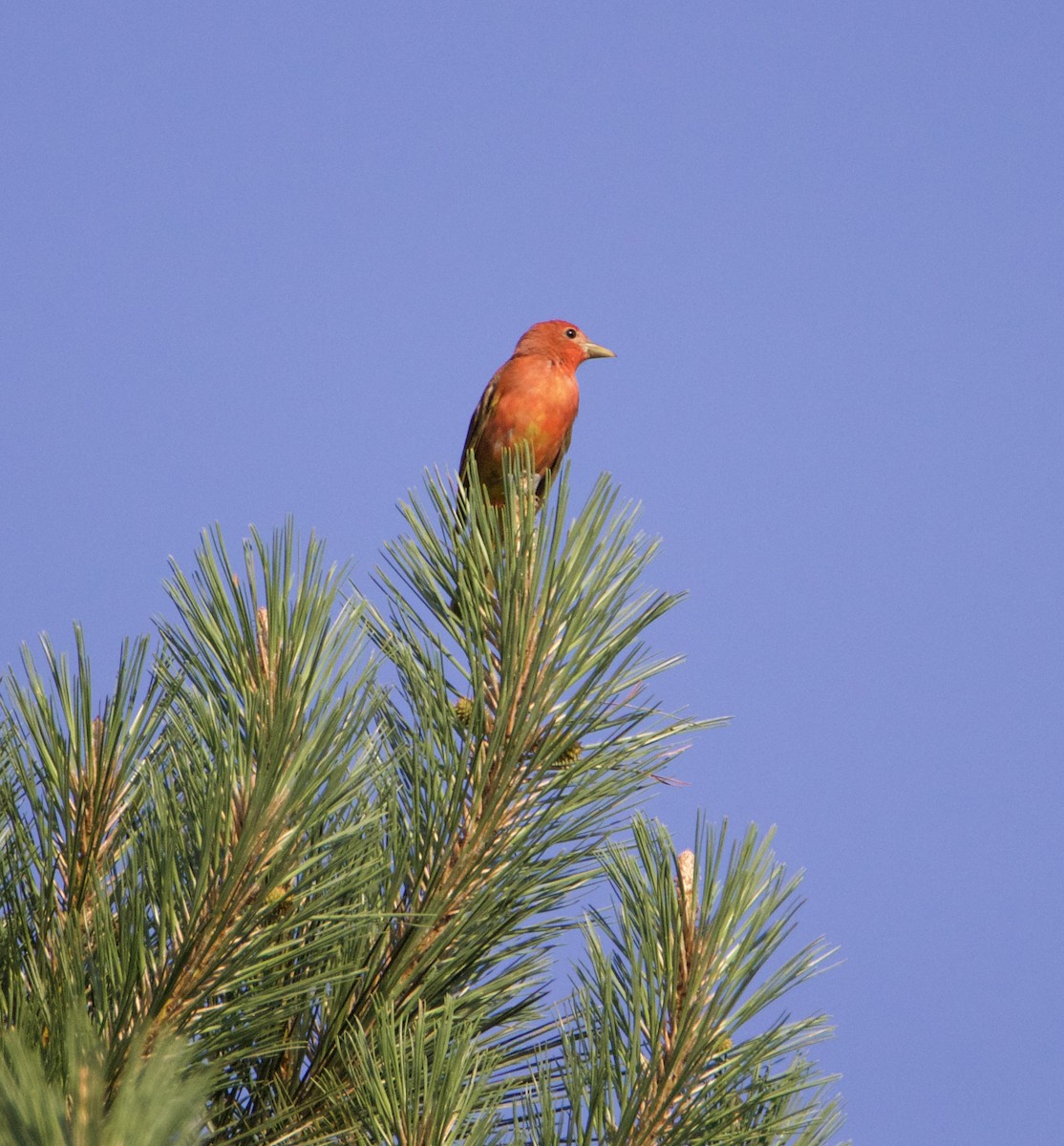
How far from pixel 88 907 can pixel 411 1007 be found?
23.0 inches

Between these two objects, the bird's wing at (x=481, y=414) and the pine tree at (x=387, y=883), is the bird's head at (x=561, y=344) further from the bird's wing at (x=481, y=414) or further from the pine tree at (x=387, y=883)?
the pine tree at (x=387, y=883)

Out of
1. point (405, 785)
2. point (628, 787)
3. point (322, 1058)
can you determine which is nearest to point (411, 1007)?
point (322, 1058)

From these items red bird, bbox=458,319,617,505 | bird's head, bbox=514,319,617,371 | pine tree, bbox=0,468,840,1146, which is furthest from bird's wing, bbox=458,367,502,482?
pine tree, bbox=0,468,840,1146

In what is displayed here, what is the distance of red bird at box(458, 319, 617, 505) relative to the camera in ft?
18.1

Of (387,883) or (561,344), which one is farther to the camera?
(561,344)

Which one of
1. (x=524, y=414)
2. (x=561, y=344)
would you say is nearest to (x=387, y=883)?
(x=524, y=414)

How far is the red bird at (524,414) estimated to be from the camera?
18.1ft

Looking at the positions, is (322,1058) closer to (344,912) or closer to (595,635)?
(344,912)

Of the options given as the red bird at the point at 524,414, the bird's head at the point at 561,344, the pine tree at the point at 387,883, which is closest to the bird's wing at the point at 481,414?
the red bird at the point at 524,414

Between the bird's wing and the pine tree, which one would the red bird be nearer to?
the bird's wing

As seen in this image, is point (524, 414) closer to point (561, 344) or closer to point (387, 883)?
point (561, 344)

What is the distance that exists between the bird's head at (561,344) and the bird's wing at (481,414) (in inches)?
22.3

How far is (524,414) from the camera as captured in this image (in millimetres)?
5598

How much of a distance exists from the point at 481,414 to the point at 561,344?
1040mm
